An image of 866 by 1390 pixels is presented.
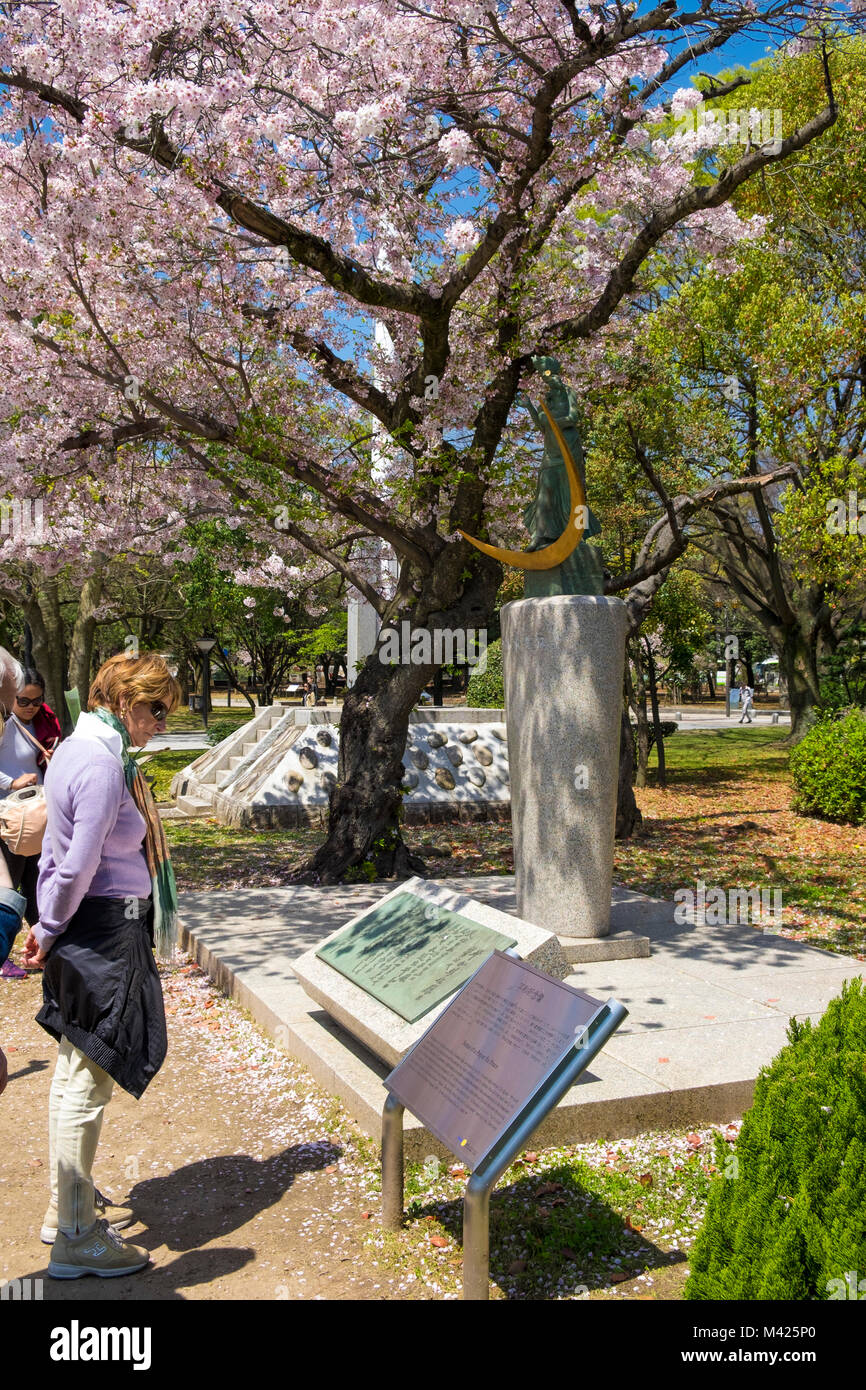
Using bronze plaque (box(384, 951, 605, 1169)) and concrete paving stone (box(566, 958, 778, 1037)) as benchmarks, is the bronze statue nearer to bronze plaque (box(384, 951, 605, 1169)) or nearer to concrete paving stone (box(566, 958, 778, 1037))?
concrete paving stone (box(566, 958, 778, 1037))

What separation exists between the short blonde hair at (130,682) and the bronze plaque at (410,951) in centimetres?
188

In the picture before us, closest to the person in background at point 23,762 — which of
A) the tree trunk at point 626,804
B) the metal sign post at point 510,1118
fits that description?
the metal sign post at point 510,1118

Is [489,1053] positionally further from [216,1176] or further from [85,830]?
[216,1176]

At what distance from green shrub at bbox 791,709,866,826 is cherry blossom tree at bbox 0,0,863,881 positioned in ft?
13.5

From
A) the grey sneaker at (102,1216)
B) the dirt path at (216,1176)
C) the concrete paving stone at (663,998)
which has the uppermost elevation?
the concrete paving stone at (663,998)

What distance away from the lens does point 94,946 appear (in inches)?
140

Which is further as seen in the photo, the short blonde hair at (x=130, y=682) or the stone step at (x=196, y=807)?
the stone step at (x=196, y=807)

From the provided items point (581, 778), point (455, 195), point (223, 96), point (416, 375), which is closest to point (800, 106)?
point (455, 195)

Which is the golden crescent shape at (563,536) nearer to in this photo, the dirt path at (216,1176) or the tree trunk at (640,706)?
the dirt path at (216,1176)

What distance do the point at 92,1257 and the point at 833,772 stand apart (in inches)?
468

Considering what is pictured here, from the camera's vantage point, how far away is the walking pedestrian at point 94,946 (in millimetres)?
3457

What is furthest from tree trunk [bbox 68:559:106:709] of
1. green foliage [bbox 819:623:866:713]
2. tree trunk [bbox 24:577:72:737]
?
green foliage [bbox 819:623:866:713]

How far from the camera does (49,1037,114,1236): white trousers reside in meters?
3.51

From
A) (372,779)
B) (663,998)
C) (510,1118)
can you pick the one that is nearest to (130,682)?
(510,1118)
